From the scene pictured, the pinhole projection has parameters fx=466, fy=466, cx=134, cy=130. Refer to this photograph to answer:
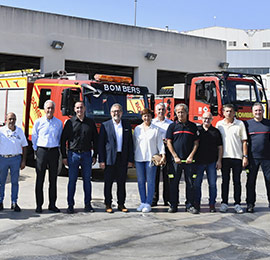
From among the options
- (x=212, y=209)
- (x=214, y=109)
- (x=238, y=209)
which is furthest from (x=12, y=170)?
(x=214, y=109)

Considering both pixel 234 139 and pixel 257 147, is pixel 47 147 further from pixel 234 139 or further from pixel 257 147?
pixel 257 147

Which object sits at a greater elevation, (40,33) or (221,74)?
(40,33)

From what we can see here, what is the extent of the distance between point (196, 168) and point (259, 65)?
58650mm

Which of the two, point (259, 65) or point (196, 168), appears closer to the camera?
point (196, 168)

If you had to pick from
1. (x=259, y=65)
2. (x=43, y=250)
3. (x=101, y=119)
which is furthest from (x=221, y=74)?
(x=259, y=65)

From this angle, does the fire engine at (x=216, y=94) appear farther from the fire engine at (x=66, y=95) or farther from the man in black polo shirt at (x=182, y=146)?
the man in black polo shirt at (x=182, y=146)

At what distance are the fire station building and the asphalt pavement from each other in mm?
12183

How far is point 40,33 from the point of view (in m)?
19.9

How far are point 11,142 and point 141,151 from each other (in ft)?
7.14

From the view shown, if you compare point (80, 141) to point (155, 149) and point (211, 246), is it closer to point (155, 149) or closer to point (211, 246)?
point (155, 149)

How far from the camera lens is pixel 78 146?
7.75 metres

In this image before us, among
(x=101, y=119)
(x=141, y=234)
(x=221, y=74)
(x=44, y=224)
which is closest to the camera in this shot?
(x=141, y=234)

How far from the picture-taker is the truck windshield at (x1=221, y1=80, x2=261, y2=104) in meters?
13.5

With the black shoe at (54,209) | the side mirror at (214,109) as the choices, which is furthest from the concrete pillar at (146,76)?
the black shoe at (54,209)
